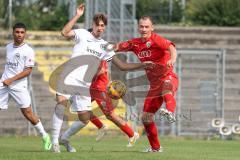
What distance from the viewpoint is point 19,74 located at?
16.8 meters

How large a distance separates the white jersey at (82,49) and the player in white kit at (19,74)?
3.39 ft

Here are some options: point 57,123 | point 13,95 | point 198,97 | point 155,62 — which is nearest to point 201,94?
point 198,97

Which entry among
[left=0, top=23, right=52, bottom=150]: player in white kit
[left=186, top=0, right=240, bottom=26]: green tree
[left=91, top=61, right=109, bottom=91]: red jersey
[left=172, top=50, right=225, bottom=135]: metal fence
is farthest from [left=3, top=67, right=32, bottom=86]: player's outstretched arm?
[left=186, top=0, right=240, bottom=26]: green tree

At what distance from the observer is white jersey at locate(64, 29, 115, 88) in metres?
16.0

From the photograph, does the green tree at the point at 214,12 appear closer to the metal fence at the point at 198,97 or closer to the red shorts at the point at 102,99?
the metal fence at the point at 198,97

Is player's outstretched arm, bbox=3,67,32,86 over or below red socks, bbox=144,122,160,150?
over

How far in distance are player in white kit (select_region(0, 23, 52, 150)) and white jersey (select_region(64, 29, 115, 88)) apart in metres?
1.03

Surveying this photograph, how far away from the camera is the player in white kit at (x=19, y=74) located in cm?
1677

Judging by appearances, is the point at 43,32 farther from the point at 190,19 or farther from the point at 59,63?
the point at 190,19

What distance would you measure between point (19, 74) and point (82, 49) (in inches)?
58.3

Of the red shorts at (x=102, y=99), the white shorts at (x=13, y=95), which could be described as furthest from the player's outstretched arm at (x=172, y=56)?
the white shorts at (x=13, y=95)

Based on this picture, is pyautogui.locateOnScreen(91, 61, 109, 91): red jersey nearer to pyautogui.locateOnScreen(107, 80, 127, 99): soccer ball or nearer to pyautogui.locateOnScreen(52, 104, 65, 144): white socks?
pyautogui.locateOnScreen(107, 80, 127, 99): soccer ball

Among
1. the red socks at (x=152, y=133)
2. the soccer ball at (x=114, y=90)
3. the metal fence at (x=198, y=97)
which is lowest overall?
the metal fence at (x=198, y=97)

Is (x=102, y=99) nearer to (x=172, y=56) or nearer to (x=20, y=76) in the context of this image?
(x=20, y=76)
